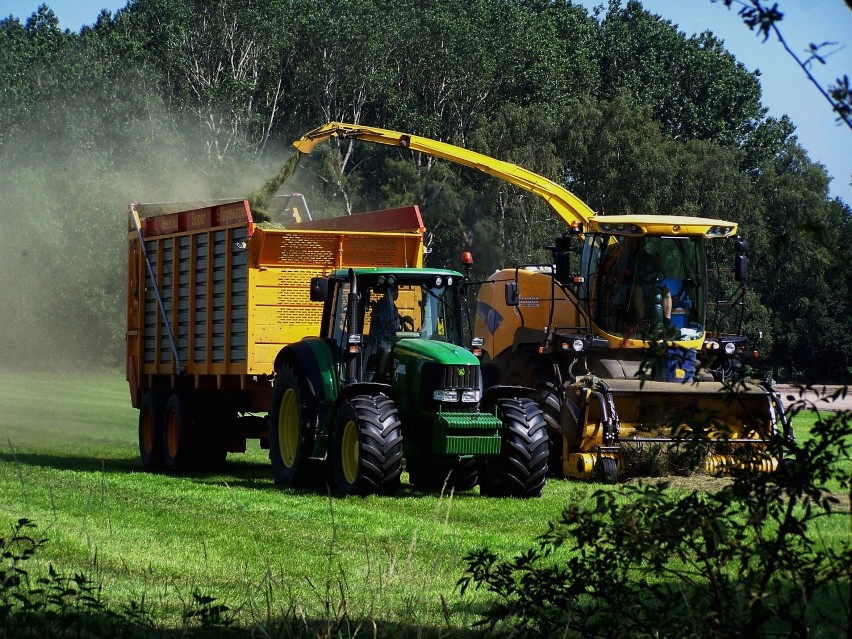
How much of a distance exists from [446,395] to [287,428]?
8.48ft

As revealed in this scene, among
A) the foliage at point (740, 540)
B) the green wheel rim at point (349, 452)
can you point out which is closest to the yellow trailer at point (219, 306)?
the green wheel rim at point (349, 452)

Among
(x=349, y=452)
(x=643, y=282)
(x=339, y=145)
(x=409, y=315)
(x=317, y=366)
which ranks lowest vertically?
(x=349, y=452)

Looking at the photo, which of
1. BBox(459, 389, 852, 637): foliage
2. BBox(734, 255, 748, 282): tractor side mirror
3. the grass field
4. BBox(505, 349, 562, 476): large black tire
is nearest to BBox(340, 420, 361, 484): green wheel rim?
the grass field

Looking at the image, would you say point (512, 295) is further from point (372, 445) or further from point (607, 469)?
point (372, 445)

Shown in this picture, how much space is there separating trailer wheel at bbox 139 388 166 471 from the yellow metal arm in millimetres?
5279

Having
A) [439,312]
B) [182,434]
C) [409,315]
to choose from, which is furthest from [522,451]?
[182,434]

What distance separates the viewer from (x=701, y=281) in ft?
57.3

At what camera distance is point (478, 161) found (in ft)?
71.5

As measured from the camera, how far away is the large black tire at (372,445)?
12.9m

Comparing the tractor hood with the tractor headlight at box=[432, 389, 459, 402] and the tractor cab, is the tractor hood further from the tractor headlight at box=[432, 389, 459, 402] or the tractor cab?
the tractor headlight at box=[432, 389, 459, 402]

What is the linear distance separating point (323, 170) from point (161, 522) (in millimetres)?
42452

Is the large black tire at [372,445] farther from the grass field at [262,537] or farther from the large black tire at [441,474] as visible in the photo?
the large black tire at [441,474]

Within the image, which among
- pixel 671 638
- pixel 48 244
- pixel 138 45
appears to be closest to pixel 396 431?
pixel 671 638

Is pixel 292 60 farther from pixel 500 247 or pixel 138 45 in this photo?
pixel 500 247
